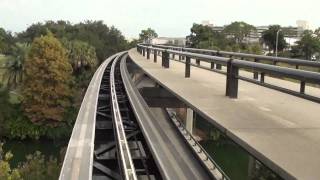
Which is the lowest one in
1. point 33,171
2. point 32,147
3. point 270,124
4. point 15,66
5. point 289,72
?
point 32,147

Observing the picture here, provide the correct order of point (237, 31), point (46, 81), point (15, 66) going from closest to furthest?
point (46, 81) → point (15, 66) → point (237, 31)

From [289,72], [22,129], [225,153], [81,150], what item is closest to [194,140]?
[81,150]

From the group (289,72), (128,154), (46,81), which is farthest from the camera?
(46,81)

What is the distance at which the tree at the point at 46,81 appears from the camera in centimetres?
5656

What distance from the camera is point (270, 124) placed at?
268 inches

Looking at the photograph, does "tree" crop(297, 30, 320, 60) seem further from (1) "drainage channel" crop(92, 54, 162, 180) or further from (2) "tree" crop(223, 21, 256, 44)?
(1) "drainage channel" crop(92, 54, 162, 180)

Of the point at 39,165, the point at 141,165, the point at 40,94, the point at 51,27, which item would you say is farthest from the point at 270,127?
the point at 51,27

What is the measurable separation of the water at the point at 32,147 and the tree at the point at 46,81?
3954 millimetres

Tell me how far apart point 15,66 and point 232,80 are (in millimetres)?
61207

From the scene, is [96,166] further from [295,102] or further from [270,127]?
[295,102]

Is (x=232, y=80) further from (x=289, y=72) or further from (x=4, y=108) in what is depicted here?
(x=4, y=108)

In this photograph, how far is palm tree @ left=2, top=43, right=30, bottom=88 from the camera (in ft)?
218

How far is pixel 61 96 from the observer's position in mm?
59281

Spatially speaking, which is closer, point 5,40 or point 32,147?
point 32,147
